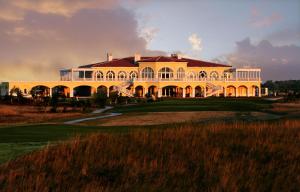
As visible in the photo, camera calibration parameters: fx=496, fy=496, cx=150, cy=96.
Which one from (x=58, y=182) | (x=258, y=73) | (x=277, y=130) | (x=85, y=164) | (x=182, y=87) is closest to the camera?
(x=58, y=182)

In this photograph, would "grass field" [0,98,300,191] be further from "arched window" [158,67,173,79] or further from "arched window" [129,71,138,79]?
"arched window" [129,71,138,79]

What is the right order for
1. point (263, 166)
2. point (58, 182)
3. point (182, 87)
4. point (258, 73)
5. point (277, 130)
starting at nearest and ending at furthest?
1. point (58, 182)
2. point (263, 166)
3. point (277, 130)
4. point (182, 87)
5. point (258, 73)

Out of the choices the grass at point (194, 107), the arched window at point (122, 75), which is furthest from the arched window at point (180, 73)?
the grass at point (194, 107)

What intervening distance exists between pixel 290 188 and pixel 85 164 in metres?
4.72

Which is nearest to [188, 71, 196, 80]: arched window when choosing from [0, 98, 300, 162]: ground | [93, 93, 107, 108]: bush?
[93, 93, 107, 108]: bush

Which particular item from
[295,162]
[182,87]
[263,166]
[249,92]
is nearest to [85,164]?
[263,166]

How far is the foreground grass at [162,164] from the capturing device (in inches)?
423

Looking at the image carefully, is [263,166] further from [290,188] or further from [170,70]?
[170,70]

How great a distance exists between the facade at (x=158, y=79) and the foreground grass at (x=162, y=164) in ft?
243

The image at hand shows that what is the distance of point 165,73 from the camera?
312 ft

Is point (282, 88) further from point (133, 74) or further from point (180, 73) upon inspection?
point (133, 74)

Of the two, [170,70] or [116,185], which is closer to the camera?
[116,185]

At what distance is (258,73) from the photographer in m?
96.4

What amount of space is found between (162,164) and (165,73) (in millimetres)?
83218
